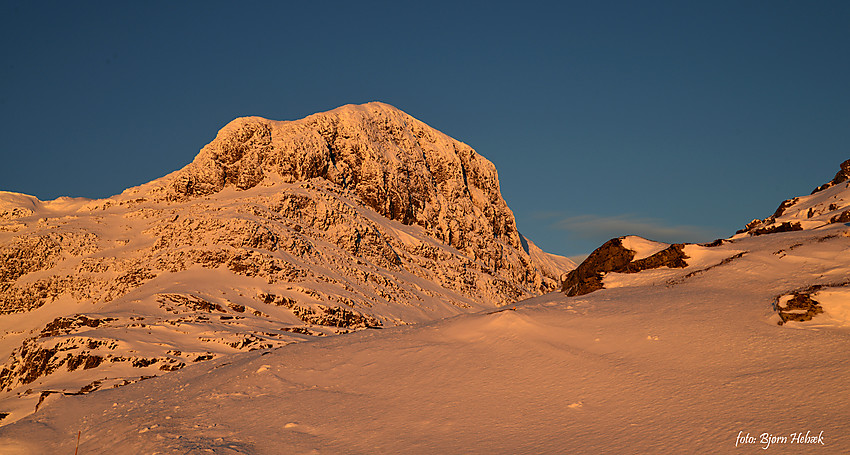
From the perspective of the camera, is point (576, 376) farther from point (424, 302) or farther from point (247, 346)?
point (424, 302)

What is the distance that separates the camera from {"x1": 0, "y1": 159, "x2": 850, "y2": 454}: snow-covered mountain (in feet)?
63.1

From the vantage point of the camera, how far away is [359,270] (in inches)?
6796

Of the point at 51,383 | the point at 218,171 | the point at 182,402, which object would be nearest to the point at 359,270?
the point at 218,171

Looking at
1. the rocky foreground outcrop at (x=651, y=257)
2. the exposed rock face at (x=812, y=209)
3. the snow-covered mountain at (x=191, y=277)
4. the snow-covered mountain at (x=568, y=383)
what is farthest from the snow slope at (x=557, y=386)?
the snow-covered mountain at (x=191, y=277)

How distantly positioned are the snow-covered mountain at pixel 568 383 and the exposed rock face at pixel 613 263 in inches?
26.7

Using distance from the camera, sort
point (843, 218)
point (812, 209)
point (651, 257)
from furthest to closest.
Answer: point (812, 209), point (843, 218), point (651, 257)

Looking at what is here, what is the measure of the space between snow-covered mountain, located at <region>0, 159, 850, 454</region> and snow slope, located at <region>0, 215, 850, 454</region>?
0.10 m

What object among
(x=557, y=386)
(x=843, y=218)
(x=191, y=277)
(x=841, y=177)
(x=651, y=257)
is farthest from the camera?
(x=191, y=277)

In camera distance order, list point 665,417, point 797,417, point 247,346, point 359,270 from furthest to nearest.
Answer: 1. point 359,270
2. point 247,346
3. point 665,417
4. point 797,417

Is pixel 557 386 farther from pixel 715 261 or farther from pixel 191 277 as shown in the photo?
pixel 191 277

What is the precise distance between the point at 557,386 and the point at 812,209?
210 feet

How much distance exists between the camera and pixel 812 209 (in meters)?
72.8

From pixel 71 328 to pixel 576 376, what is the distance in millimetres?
112775

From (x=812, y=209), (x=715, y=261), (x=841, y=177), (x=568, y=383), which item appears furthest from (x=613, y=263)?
(x=841, y=177)
